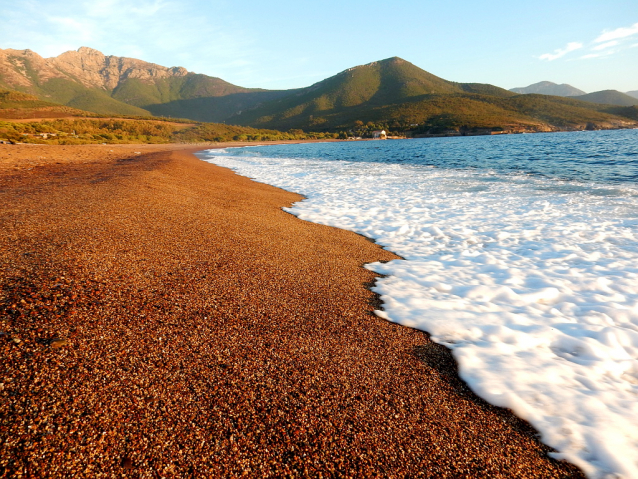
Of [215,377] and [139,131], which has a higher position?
[139,131]

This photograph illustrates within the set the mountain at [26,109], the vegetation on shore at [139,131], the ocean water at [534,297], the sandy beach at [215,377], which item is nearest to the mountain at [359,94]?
the vegetation on shore at [139,131]

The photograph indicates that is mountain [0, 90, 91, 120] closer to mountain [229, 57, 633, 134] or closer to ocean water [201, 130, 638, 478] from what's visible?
mountain [229, 57, 633, 134]

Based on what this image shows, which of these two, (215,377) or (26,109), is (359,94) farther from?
(215,377)

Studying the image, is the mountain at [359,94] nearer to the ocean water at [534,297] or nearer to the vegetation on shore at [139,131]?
the vegetation on shore at [139,131]

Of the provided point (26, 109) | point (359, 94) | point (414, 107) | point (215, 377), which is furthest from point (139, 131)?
point (359, 94)

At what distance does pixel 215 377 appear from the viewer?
239cm

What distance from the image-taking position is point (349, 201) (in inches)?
440

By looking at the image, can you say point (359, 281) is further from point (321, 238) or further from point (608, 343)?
point (608, 343)

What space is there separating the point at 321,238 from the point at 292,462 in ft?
16.6

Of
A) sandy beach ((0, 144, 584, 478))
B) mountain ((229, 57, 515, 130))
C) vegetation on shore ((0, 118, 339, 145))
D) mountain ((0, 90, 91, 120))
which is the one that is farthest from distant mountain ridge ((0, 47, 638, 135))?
sandy beach ((0, 144, 584, 478))

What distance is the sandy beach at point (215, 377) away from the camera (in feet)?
5.88

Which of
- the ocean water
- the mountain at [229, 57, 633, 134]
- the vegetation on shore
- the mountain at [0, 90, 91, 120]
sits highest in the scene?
the mountain at [229, 57, 633, 134]

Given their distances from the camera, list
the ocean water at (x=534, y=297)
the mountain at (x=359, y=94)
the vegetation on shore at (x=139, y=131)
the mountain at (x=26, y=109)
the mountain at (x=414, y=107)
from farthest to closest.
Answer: the mountain at (x=359, y=94), the mountain at (x=414, y=107), the mountain at (x=26, y=109), the vegetation on shore at (x=139, y=131), the ocean water at (x=534, y=297)

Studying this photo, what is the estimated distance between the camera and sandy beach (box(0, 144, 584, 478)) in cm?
179
